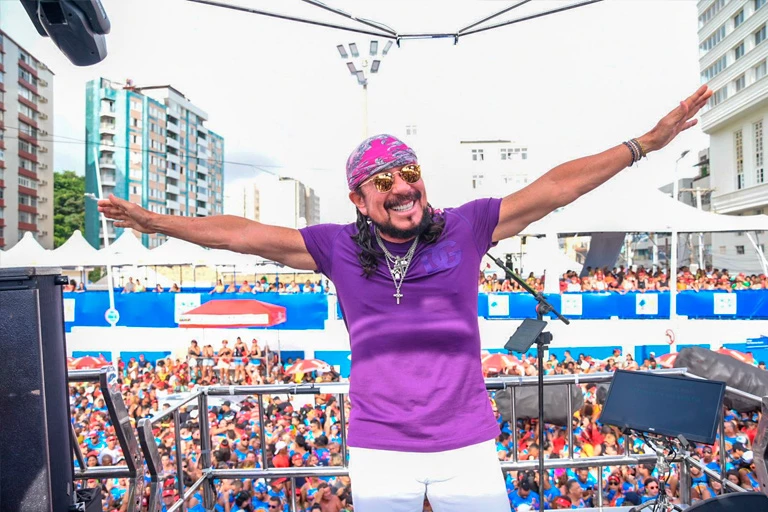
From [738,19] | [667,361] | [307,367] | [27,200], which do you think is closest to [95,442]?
[307,367]

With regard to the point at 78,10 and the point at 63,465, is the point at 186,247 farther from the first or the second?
the point at 63,465

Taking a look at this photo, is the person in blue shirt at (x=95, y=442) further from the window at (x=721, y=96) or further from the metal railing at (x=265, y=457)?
the window at (x=721, y=96)

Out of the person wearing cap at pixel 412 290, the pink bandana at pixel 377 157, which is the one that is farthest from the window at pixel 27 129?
the pink bandana at pixel 377 157

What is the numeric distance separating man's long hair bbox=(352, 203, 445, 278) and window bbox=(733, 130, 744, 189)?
3793 centimetres

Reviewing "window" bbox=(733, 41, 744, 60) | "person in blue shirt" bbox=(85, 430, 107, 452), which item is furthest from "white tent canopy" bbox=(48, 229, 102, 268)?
"window" bbox=(733, 41, 744, 60)

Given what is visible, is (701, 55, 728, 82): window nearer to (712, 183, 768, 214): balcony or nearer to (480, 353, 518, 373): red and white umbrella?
(712, 183, 768, 214): balcony

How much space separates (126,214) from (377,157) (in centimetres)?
94

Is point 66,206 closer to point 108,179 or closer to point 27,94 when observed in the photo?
point 108,179

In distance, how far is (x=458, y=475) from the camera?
1.47 metres

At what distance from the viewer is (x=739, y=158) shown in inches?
1329

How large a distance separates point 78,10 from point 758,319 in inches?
478

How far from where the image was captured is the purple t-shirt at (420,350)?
1.48 meters

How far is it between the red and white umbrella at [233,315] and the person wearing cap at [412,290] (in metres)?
8.29

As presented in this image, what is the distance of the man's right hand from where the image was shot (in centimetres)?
187
